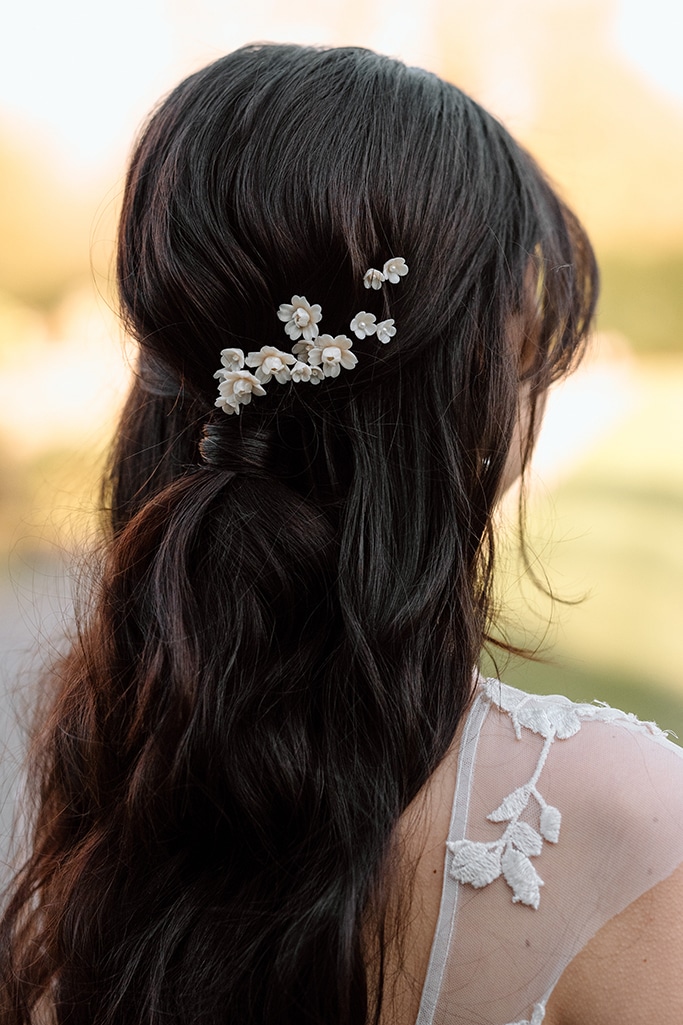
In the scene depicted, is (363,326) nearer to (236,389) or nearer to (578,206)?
(236,389)

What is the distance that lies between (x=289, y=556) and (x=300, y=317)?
0.70ft

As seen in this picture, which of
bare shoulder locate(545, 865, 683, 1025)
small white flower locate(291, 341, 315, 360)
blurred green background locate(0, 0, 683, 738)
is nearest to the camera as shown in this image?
bare shoulder locate(545, 865, 683, 1025)

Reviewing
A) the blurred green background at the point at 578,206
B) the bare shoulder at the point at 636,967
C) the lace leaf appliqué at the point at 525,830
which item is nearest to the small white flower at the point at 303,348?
the lace leaf appliqué at the point at 525,830

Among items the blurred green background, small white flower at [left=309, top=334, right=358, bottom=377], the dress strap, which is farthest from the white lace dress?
the blurred green background

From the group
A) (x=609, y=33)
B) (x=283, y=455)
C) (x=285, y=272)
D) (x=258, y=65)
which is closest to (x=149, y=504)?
(x=283, y=455)

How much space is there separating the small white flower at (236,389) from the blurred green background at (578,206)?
2.05 meters

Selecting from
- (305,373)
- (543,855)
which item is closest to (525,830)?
(543,855)

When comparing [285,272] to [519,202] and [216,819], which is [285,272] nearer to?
[519,202]

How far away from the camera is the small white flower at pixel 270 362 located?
766mm

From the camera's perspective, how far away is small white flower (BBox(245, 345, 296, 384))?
0.77 m

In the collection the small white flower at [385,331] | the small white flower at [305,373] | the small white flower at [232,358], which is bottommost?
the small white flower at [305,373]

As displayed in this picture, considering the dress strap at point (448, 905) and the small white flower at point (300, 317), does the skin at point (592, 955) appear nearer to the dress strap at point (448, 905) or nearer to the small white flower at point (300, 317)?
the dress strap at point (448, 905)

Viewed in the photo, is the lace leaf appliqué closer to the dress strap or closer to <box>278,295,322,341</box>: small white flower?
the dress strap

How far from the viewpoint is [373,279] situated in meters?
0.75
